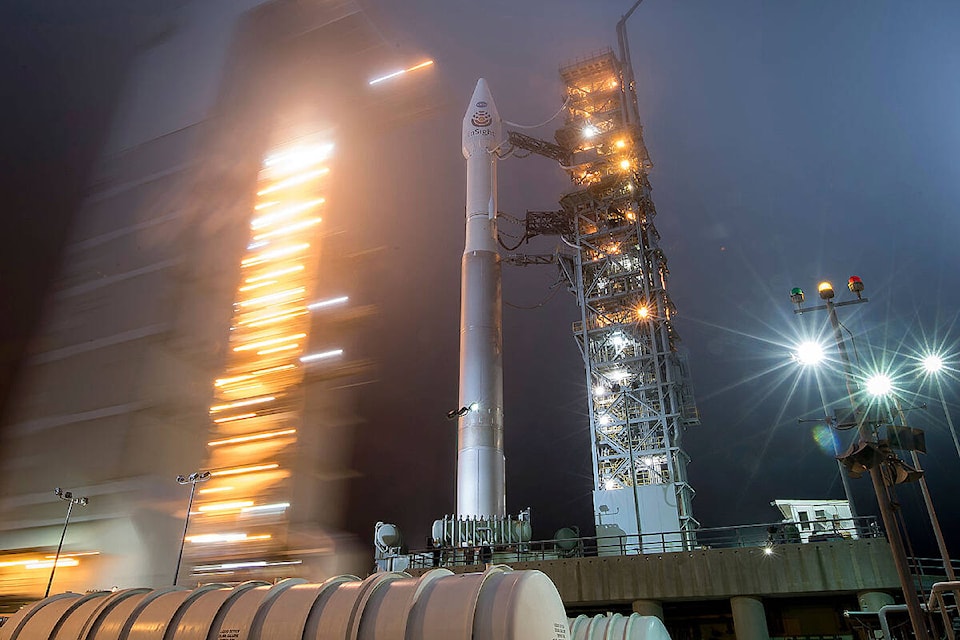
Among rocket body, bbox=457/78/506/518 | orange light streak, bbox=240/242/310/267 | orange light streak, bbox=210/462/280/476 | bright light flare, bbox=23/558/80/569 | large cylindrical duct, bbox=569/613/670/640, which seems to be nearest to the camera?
large cylindrical duct, bbox=569/613/670/640

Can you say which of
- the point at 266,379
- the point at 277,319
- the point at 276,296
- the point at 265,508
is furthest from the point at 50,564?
the point at 276,296

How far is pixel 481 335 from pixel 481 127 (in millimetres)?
15039

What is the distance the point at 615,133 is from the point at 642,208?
6.72 m

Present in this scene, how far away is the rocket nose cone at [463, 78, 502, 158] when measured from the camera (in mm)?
36969

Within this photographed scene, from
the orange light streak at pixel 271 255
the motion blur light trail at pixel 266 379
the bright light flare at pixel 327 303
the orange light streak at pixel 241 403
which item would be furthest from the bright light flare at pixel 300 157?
the orange light streak at pixel 241 403

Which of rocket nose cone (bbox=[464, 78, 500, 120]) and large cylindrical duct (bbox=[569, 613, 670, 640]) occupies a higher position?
rocket nose cone (bbox=[464, 78, 500, 120])

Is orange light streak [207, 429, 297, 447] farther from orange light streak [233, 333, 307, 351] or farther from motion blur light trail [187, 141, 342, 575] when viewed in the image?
orange light streak [233, 333, 307, 351]

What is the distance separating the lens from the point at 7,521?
3834 centimetres

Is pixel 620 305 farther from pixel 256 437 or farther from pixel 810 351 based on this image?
pixel 810 351

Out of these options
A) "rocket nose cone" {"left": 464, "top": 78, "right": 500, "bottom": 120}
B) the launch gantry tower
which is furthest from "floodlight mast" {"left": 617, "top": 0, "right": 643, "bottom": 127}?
"rocket nose cone" {"left": 464, "top": 78, "right": 500, "bottom": 120}

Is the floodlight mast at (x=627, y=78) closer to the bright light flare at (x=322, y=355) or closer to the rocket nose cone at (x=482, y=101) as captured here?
the rocket nose cone at (x=482, y=101)

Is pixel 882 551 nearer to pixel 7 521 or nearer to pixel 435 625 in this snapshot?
pixel 435 625

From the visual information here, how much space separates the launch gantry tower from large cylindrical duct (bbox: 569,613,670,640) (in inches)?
885

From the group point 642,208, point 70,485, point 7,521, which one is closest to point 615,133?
point 642,208
